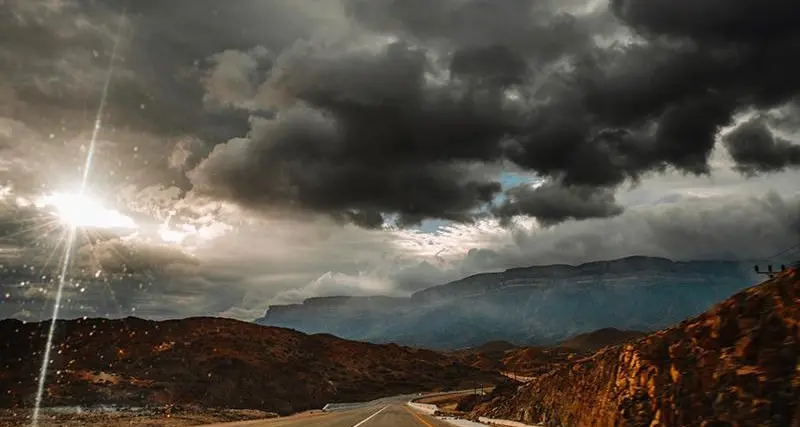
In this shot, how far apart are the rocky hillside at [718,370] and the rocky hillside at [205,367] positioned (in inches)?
3379

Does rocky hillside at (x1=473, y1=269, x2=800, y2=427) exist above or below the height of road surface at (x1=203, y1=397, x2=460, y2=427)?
above

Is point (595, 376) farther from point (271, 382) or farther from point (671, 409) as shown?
point (271, 382)

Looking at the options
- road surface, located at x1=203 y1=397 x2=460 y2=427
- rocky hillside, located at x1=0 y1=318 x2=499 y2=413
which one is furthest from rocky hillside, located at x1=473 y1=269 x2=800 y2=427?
rocky hillside, located at x1=0 y1=318 x2=499 y2=413

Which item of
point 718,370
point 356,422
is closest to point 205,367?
point 356,422

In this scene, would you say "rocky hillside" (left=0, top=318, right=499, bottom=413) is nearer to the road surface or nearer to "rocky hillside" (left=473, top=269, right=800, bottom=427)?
the road surface

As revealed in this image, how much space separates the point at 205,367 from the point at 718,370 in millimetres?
118652

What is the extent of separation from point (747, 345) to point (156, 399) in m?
98.1

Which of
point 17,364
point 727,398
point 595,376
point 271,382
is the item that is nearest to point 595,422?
point 595,376

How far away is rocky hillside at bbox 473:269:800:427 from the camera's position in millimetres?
15125

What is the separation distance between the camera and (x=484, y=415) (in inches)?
1902

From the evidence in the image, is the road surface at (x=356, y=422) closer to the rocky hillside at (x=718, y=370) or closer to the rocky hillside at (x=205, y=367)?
the rocky hillside at (x=718, y=370)

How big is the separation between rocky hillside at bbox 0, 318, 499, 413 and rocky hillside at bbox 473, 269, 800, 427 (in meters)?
85.8

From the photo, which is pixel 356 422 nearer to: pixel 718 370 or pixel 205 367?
pixel 718 370

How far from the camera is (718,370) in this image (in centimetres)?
1725
